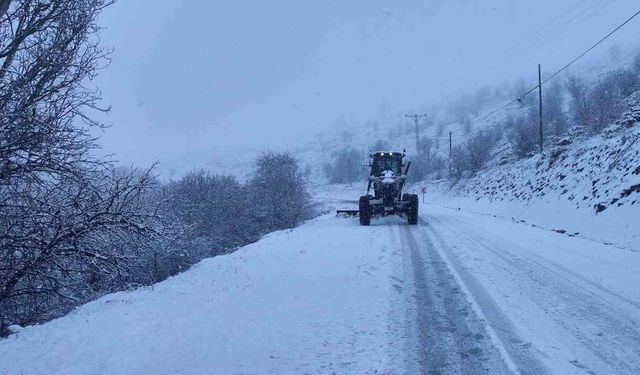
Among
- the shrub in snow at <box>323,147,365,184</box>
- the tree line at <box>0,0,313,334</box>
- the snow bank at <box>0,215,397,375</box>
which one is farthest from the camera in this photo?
the shrub in snow at <box>323,147,365,184</box>

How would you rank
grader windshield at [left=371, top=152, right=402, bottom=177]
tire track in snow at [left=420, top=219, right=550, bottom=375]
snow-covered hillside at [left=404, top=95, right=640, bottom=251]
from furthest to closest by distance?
grader windshield at [left=371, top=152, right=402, bottom=177] < snow-covered hillside at [left=404, top=95, right=640, bottom=251] < tire track in snow at [left=420, top=219, right=550, bottom=375]

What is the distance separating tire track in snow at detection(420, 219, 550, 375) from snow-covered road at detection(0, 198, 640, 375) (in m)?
0.02

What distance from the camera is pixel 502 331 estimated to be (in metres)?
5.69

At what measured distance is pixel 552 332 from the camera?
18.4 ft

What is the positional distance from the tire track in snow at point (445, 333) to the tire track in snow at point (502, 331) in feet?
0.34

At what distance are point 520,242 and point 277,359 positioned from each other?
9.94 metres

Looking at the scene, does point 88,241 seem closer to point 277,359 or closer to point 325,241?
point 277,359

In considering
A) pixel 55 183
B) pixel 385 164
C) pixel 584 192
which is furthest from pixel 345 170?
pixel 55 183

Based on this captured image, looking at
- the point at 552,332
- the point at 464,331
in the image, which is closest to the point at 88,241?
the point at 464,331

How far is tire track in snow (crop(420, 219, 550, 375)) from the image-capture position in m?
4.68

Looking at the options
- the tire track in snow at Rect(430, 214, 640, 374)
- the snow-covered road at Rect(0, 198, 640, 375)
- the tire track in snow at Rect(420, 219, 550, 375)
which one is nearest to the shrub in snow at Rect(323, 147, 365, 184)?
the snow-covered road at Rect(0, 198, 640, 375)

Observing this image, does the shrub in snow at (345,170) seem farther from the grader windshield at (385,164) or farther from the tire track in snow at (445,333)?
the tire track in snow at (445,333)

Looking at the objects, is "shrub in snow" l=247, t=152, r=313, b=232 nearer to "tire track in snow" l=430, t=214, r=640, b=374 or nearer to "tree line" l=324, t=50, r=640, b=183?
"tree line" l=324, t=50, r=640, b=183

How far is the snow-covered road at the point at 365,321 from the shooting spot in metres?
4.91
